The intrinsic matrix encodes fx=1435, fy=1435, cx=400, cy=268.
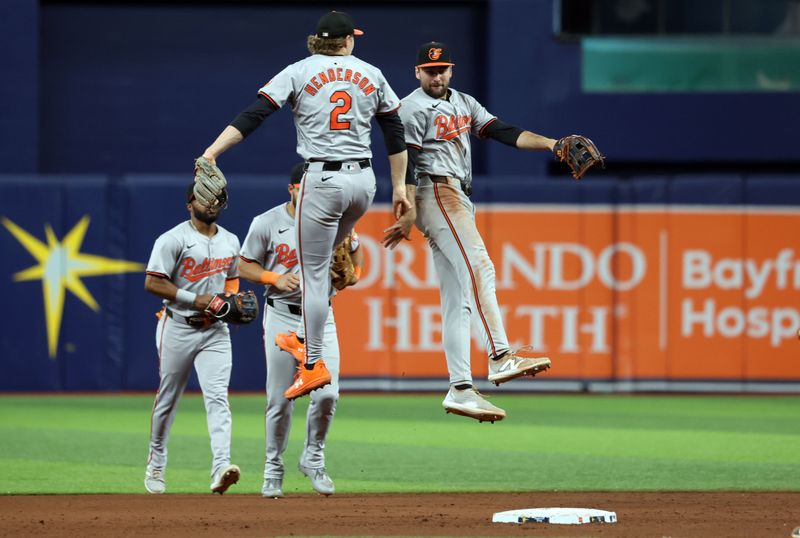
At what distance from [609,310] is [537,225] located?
140 centimetres

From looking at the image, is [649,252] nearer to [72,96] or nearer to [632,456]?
[632,456]

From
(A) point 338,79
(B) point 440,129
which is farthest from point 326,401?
(A) point 338,79

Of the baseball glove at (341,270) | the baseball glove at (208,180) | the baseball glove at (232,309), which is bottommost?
the baseball glove at (232,309)

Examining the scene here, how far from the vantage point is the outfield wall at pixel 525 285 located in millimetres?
17781

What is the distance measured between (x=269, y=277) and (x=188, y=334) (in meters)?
0.81

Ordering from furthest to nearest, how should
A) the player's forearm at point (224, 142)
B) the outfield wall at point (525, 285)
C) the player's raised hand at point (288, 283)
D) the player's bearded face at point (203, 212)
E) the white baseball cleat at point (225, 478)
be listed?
1. the outfield wall at point (525, 285)
2. the player's bearded face at point (203, 212)
3. the player's raised hand at point (288, 283)
4. the white baseball cleat at point (225, 478)
5. the player's forearm at point (224, 142)

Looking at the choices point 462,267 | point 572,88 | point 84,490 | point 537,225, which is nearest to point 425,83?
point 462,267

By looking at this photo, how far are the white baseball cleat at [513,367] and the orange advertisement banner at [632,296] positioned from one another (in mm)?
9310

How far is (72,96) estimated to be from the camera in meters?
21.1

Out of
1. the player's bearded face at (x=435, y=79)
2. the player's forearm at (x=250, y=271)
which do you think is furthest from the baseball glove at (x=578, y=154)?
the player's forearm at (x=250, y=271)

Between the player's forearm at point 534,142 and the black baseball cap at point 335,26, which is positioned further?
the player's forearm at point 534,142

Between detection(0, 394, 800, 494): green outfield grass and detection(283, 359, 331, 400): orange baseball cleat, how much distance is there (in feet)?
7.80

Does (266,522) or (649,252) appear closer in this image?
(266,522)

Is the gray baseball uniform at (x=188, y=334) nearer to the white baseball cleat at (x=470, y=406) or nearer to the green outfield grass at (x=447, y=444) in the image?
the green outfield grass at (x=447, y=444)
